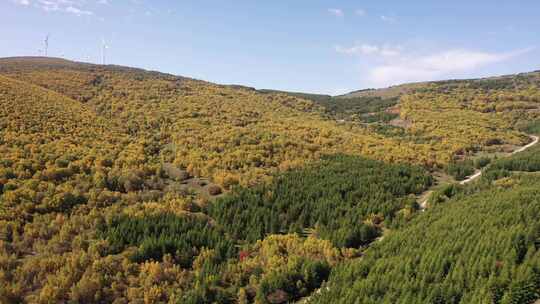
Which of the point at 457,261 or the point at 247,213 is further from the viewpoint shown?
the point at 247,213

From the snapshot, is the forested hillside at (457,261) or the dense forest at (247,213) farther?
the dense forest at (247,213)

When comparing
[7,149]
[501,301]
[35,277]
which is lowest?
[35,277]

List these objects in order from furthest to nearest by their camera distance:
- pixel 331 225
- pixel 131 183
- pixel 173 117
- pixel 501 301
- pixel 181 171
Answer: pixel 173 117, pixel 181 171, pixel 131 183, pixel 331 225, pixel 501 301

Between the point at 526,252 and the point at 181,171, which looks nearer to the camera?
the point at 526,252

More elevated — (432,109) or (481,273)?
(432,109)

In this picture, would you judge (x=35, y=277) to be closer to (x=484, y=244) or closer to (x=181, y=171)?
(x=181, y=171)

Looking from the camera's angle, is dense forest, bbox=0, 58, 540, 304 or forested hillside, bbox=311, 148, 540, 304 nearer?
forested hillside, bbox=311, 148, 540, 304

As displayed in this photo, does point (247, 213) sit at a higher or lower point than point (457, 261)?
lower

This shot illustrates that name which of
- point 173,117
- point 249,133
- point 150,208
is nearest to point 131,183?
point 150,208
